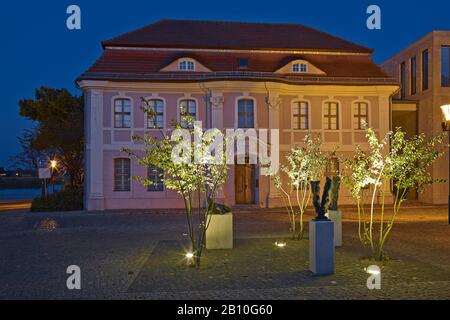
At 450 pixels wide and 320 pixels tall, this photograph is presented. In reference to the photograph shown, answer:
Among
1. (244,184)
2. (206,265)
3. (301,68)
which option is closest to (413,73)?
(301,68)

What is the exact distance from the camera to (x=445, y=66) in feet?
86.1

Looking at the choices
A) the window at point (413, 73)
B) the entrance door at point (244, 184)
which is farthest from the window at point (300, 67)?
the window at point (413, 73)

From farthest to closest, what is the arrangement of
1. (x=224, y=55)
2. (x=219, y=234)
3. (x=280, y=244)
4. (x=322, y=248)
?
(x=224, y=55)
(x=280, y=244)
(x=219, y=234)
(x=322, y=248)

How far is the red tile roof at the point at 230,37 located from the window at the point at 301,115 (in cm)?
318

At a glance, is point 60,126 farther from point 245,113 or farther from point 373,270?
point 373,270

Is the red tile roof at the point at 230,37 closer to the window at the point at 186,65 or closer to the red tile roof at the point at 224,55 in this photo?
the red tile roof at the point at 224,55

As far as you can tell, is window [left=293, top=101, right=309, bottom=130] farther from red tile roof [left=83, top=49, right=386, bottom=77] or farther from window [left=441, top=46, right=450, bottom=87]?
window [left=441, top=46, right=450, bottom=87]

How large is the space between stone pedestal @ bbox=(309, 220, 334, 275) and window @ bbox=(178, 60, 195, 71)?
17.1 m

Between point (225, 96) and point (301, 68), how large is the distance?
14.4 feet

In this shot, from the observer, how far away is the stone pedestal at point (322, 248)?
9086 millimetres

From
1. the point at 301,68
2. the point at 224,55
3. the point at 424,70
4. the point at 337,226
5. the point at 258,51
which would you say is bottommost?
the point at 337,226

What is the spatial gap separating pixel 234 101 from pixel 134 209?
23.7 ft

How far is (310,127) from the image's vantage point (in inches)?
1010

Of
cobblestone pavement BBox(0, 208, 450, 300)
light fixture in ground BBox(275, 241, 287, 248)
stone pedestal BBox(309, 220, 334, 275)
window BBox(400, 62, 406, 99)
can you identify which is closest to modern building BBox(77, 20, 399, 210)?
window BBox(400, 62, 406, 99)
